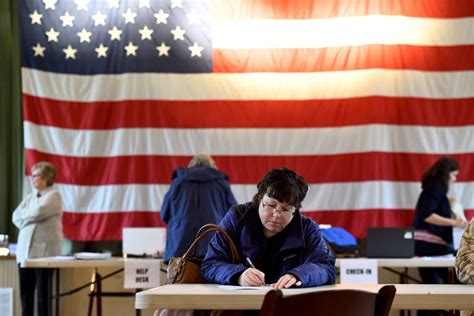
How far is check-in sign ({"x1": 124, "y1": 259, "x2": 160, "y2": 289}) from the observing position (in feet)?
20.2

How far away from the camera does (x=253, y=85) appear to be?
24.9ft

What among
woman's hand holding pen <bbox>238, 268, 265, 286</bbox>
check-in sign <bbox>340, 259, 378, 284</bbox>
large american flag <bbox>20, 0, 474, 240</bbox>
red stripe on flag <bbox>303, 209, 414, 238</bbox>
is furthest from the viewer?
large american flag <bbox>20, 0, 474, 240</bbox>

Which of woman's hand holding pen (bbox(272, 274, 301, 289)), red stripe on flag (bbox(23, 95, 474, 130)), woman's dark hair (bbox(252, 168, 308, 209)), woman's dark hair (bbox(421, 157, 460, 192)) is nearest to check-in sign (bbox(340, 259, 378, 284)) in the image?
woman's dark hair (bbox(421, 157, 460, 192))

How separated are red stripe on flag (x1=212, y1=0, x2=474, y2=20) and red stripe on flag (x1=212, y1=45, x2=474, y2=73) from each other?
0.31 m

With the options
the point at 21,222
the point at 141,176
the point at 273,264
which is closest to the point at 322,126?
the point at 141,176

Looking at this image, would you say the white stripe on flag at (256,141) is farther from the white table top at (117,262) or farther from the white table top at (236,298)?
the white table top at (236,298)

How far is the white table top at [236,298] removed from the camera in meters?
2.82

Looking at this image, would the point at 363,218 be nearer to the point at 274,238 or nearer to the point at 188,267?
the point at 274,238

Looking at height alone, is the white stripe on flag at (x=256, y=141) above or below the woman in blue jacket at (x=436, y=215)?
above

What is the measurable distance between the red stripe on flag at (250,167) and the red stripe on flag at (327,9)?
129 cm

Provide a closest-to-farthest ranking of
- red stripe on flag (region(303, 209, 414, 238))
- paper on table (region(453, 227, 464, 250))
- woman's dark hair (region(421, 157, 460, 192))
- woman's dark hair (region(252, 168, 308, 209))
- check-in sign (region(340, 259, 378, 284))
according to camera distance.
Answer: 1. woman's dark hair (region(252, 168, 308, 209))
2. check-in sign (region(340, 259, 378, 284))
3. woman's dark hair (region(421, 157, 460, 192))
4. paper on table (region(453, 227, 464, 250))
5. red stripe on flag (region(303, 209, 414, 238))

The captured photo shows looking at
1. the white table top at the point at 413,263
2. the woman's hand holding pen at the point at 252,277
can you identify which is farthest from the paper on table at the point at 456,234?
the woman's hand holding pen at the point at 252,277

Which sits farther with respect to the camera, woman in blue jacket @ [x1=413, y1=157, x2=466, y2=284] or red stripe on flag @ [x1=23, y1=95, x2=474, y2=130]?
red stripe on flag @ [x1=23, y1=95, x2=474, y2=130]

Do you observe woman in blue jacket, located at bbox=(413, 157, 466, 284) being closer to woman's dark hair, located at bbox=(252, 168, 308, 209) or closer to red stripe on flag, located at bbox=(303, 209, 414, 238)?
red stripe on flag, located at bbox=(303, 209, 414, 238)
